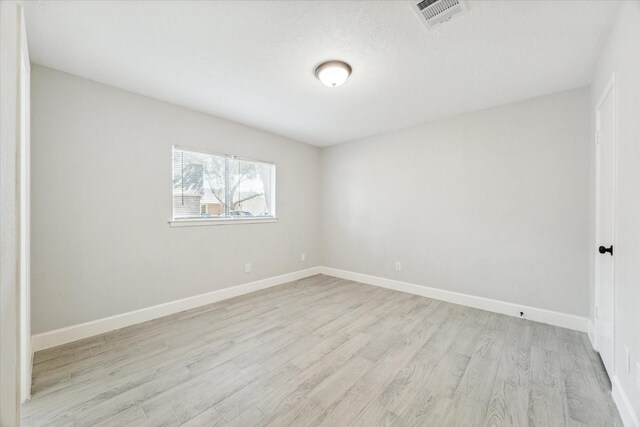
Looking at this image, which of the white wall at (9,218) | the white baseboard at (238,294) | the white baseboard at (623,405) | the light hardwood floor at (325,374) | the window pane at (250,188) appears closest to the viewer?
the white wall at (9,218)

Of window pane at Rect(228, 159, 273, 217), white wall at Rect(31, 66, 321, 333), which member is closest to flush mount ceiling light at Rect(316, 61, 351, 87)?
white wall at Rect(31, 66, 321, 333)

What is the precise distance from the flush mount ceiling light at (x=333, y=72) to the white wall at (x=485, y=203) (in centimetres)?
197

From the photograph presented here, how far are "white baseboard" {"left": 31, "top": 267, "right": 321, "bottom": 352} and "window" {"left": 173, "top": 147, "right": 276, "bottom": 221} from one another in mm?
1026

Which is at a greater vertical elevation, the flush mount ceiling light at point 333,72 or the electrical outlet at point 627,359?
the flush mount ceiling light at point 333,72

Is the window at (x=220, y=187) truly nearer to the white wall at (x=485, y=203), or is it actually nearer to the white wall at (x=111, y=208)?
the white wall at (x=111, y=208)

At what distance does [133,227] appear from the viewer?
287 cm

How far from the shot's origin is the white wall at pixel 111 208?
7.76 ft

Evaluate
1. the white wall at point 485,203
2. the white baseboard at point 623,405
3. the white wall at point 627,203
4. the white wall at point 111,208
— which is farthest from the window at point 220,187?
the white baseboard at point 623,405

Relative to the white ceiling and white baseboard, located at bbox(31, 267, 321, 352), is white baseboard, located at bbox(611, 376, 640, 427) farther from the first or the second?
white baseboard, located at bbox(31, 267, 321, 352)

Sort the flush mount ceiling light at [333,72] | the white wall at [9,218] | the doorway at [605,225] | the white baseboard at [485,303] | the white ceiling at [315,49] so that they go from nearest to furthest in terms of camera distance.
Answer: the white wall at [9,218]
the white ceiling at [315,49]
the doorway at [605,225]
the flush mount ceiling light at [333,72]
the white baseboard at [485,303]

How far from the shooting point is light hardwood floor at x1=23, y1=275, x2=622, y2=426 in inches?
62.7

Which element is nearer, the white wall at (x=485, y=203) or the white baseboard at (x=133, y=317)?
the white baseboard at (x=133, y=317)

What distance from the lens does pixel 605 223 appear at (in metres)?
2.11

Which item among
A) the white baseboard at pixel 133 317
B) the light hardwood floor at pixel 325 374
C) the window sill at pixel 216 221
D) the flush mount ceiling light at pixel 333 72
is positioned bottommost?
the light hardwood floor at pixel 325 374
